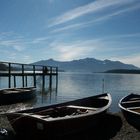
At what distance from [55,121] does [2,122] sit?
469cm

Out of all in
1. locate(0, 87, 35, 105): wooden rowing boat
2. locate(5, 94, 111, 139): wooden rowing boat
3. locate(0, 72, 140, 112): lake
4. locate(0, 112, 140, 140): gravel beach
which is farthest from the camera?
locate(0, 72, 140, 112): lake

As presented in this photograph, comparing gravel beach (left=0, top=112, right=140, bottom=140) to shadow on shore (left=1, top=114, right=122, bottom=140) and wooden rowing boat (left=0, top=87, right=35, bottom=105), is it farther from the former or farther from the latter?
wooden rowing boat (left=0, top=87, right=35, bottom=105)

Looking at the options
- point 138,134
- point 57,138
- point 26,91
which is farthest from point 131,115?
point 26,91

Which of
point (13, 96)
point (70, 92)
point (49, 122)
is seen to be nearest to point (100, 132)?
point (49, 122)

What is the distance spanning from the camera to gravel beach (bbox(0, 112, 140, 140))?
1226 cm

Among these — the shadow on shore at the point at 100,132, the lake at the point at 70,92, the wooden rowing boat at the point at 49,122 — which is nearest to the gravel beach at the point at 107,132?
the shadow on shore at the point at 100,132

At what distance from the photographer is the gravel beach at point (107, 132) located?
1226 cm

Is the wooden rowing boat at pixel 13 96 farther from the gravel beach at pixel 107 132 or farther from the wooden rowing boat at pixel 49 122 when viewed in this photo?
the wooden rowing boat at pixel 49 122

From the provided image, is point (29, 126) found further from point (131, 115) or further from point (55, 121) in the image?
point (131, 115)

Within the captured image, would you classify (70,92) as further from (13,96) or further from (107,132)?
(107,132)

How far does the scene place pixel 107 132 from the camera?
13367mm

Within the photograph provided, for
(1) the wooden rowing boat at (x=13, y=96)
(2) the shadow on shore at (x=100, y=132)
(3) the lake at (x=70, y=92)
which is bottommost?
(3) the lake at (x=70, y=92)

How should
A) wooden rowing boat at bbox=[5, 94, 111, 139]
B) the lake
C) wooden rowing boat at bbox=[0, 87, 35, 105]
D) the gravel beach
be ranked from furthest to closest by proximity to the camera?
the lake, wooden rowing boat at bbox=[0, 87, 35, 105], the gravel beach, wooden rowing boat at bbox=[5, 94, 111, 139]

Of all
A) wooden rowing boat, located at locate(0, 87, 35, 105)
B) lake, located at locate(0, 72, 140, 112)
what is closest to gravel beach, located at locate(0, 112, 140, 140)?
wooden rowing boat, located at locate(0, 87, 35, 105)
